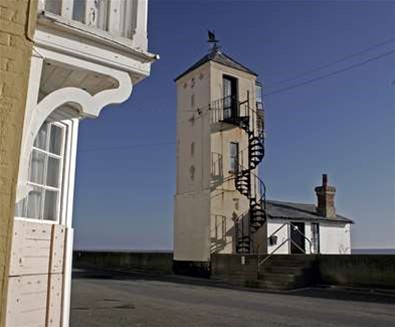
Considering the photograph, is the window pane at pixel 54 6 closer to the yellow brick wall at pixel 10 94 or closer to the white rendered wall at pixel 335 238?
the yellow brick wall at pixel 10 94

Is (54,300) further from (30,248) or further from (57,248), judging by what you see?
(30,248)

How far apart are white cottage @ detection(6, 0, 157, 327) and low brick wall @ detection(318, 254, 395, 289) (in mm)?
12717

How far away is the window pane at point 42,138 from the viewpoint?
4.97 metres

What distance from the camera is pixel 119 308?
11.3m

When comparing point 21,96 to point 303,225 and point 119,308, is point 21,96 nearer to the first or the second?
point 119,308

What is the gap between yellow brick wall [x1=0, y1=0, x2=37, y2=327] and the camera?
3428 millimetres

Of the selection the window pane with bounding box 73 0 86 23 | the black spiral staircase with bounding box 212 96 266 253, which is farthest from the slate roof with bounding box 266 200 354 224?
the window pane with bounding box 73 0 86 23

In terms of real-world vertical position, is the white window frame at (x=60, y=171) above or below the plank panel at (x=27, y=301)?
above

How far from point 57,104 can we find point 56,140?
1.34 m

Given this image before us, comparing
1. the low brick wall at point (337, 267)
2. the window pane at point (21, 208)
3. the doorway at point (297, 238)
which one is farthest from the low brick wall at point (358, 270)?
the window pane at point (21, 208)

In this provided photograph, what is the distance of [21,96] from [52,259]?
6.28ft

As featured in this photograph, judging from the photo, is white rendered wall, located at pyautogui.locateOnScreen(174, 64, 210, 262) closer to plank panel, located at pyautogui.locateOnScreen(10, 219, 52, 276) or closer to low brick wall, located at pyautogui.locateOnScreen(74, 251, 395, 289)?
low brick wall, located at pyautogui.locateOnScreen(74, 251, 395, 289)

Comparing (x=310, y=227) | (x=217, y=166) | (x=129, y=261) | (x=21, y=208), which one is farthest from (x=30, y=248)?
(x=129, y=261)

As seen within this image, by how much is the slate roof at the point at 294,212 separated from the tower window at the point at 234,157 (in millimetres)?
3073
